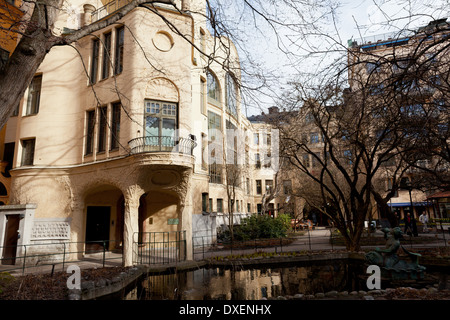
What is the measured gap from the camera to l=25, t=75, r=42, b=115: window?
18891mm

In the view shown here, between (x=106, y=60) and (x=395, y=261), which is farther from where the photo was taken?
(x=106, y=60)

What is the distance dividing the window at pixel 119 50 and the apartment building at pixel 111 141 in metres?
0.06

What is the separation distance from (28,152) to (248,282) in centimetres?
1640

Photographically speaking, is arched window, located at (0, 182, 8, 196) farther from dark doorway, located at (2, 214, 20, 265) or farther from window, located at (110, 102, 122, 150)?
window, located at (110, 102, 122, 150)

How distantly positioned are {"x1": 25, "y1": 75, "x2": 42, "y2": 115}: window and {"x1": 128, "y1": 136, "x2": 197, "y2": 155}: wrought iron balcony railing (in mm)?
9155

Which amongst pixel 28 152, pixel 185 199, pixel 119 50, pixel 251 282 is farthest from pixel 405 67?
pixel 28 152

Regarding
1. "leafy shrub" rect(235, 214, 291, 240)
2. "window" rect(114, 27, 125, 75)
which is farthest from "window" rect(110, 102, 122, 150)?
"leafy shrub" rect(235, 214, 291, 240)

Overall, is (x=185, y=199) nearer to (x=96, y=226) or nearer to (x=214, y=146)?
(x=96, y=226)

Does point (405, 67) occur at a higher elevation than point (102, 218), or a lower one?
higher

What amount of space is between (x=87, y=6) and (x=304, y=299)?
907 inches

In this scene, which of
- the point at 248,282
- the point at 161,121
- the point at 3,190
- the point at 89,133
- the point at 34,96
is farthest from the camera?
the point at 3,190

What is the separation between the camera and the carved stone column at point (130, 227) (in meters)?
13.1

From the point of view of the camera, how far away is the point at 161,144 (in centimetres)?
1474
